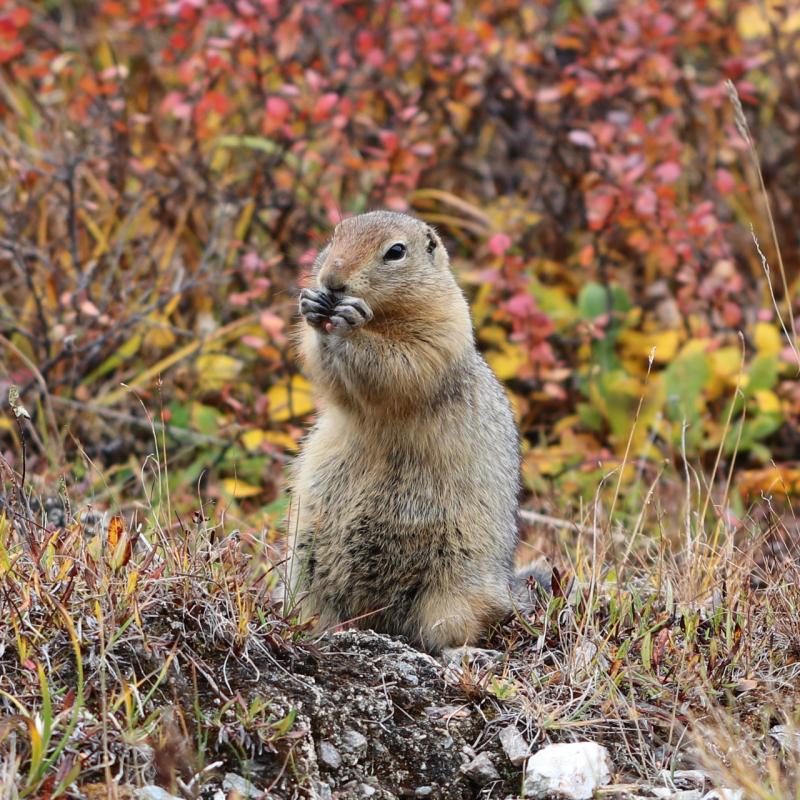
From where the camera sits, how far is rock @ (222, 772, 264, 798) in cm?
301

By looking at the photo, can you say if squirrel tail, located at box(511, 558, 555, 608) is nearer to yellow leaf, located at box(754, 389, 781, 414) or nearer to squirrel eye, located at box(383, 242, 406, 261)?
squirrel eye, located at box(383, 242, 406, 261)

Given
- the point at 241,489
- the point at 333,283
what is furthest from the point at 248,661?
the point at 241,489

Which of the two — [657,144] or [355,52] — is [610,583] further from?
[355,52]

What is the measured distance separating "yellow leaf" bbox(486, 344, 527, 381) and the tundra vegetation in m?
0.03

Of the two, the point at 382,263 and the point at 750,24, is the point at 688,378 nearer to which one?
the point at 382,263

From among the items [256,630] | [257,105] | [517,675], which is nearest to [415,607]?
[517,675]

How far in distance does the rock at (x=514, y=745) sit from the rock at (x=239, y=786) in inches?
28.3

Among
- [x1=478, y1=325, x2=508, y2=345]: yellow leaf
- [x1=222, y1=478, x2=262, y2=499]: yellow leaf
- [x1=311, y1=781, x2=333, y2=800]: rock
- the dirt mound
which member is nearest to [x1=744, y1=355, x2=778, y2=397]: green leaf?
[x1=478, y1=325, x2=508, y2=345]: yellow leaf

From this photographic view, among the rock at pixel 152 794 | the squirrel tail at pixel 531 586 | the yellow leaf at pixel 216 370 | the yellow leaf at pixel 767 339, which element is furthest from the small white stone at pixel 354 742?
the yellow leaf at pixel 767 339

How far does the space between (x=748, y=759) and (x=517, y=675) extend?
84 cm

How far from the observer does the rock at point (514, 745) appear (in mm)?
3352

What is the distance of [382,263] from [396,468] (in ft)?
2.44

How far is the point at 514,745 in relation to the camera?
3.38 metres

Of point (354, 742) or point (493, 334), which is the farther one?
point (493, 334)
